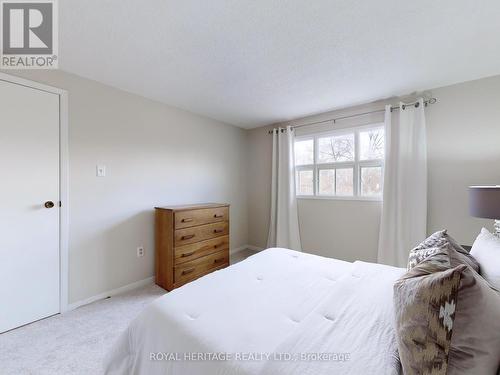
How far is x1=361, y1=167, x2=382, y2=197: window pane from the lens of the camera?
2.82 metres

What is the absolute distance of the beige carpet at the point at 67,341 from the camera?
56.7 inches

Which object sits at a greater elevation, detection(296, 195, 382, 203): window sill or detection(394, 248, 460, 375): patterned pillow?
detection(296, 195, 382, 203): window sill

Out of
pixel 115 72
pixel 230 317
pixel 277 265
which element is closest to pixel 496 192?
pixel 277 265

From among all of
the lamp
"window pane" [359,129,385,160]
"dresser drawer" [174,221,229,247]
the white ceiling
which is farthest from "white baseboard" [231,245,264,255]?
the lamp

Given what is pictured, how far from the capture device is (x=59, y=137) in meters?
2.03

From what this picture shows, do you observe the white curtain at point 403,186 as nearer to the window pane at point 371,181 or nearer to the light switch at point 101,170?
the window pane at point 371,181

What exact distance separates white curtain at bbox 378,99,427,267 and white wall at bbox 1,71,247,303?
100.0 inches

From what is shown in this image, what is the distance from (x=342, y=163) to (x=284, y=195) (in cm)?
99

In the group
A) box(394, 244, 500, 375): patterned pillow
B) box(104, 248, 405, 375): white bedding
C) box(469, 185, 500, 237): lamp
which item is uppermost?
box(469, 185, 500, 237): lamp

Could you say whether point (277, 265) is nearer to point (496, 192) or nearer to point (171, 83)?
point (496, 192)

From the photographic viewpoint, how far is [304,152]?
11.5 feet

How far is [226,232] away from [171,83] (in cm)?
197

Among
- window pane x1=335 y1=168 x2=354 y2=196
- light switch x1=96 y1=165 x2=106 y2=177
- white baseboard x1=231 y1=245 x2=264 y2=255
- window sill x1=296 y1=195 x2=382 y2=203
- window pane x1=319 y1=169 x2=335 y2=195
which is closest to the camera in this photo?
light switch x1=96 y1=165 x2=106 y2=177

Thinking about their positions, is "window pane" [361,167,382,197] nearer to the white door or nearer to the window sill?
the window sill
